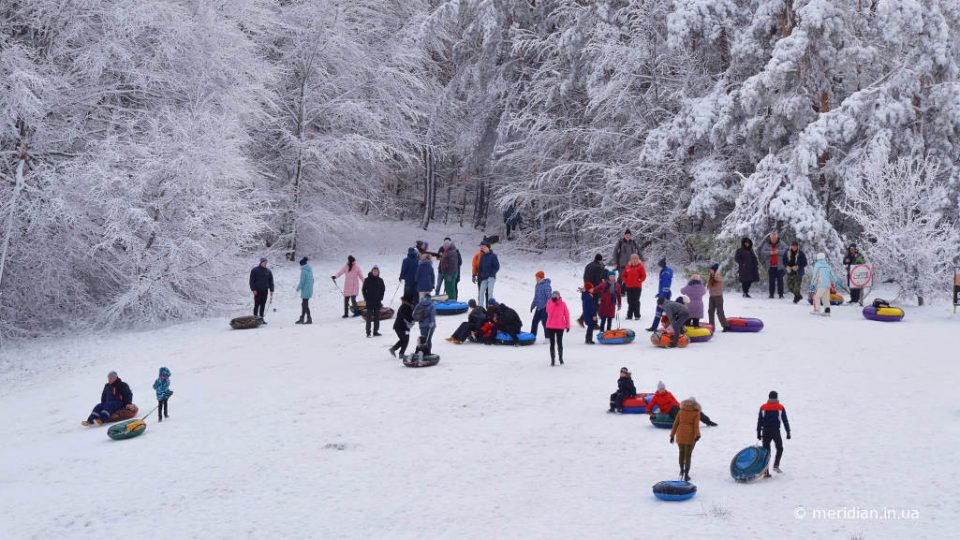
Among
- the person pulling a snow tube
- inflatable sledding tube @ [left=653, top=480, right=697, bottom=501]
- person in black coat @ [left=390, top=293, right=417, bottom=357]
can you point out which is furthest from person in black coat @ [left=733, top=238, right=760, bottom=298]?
inflatable sledding tube @ [left=653, top=480, right=697, bottom=501]

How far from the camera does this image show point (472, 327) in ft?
64.3

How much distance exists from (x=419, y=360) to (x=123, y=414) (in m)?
5.00

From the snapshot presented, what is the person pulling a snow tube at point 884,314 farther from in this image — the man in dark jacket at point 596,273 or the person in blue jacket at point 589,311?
the person in blue jacket at point 589,311

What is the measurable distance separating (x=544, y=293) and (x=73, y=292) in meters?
14.1

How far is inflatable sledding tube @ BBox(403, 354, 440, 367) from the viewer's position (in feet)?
56.4

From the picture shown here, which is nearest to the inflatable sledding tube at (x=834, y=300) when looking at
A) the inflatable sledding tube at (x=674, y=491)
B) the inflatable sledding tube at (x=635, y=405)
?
the inflatable sledding tube at (x=635, y=405)

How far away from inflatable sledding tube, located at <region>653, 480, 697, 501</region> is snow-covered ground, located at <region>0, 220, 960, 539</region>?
163 mm

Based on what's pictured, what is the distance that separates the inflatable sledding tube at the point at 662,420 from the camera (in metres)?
13.3

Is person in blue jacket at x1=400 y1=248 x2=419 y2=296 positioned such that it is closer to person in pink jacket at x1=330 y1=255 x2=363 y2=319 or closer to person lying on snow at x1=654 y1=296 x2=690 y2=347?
person in pink jacket at x1=330 y1=255 x2=363 y2=319

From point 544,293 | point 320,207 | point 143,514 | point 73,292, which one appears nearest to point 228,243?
point 73,292

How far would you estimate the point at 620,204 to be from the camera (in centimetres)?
3294

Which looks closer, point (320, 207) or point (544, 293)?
point (544, 293)

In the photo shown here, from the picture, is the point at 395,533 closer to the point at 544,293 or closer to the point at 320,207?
the point at 544,293

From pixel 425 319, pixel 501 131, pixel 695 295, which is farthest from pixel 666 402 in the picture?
pixel 501 131
